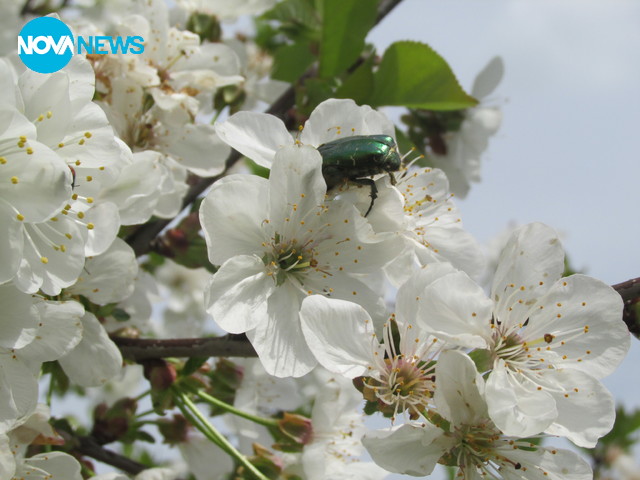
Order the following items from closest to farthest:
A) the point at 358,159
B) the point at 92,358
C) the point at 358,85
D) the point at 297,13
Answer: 1. the point at 358,159
2. the point at 92,358
3. the point at 358,85
4. the point at 297,13

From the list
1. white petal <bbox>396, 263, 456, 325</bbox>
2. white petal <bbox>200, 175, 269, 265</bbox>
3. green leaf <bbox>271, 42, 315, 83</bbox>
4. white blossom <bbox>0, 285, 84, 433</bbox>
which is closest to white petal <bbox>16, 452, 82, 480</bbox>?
white blossom <bbox>0, 285, 84, 433</bbox>

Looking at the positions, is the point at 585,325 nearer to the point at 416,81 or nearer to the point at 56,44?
the point at 416,81

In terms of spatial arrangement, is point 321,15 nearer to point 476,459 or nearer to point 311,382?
point 476,459

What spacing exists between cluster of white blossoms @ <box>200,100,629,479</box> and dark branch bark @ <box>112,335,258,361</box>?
0.48ft

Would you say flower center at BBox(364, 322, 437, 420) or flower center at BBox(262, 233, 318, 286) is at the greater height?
flower center at BBox(262, 233, 318, 286)

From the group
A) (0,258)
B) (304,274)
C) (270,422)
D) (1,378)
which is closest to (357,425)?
(270,422)

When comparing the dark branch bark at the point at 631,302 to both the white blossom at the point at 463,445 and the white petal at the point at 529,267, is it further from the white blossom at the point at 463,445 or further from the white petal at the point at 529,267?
the white blossom at the point at 463,445

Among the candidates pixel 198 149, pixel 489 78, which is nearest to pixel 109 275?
pixel 198 149

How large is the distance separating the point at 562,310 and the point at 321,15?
1.43 m

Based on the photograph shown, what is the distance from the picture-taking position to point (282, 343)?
1.51 metres

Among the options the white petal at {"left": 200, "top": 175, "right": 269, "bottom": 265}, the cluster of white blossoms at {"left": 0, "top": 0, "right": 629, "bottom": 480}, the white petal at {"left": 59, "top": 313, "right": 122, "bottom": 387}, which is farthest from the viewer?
the white petal at {"left": 59, "top": 313, "right": 122, "bottom": 387}

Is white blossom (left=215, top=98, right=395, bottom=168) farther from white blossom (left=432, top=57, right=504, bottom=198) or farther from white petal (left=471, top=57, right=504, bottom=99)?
white petal (left=471, top=57, right=504, bottom=99)

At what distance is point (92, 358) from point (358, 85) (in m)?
1.09

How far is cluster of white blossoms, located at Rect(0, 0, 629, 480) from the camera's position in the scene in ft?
4.63
